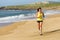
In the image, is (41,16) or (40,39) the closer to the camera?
(40,39)

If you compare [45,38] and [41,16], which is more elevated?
[41,16]

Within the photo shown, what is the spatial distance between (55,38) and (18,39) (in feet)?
7.02

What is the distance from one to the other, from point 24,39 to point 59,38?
2.01m

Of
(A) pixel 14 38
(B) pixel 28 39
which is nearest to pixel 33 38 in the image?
(B) pixel 28 39

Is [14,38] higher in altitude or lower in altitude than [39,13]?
lower

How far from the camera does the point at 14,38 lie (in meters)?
13.3

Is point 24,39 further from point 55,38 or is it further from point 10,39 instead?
point 55,38

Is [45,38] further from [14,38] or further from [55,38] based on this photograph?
[14,38]

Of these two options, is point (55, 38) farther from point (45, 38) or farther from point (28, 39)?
point (28, 39)

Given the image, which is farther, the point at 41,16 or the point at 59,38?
the point at 41,16

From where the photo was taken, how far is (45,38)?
12828mm

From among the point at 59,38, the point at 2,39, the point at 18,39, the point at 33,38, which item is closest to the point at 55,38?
the point at 59,38

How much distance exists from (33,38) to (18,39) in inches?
34.7

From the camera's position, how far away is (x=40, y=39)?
12586 mm
